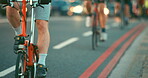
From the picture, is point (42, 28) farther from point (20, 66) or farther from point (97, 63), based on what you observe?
point (97, 63)

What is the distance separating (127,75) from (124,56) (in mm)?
2680

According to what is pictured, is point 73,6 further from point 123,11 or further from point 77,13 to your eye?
point 123,11

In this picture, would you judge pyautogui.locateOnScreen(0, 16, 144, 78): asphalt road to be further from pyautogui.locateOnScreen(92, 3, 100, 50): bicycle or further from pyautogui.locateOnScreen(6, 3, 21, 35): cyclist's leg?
pyautogui.locateOnScreen(6, 3, 21, 35): cyclist's leg

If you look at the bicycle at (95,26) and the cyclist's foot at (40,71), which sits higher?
the cyclist's foot at (40,71)

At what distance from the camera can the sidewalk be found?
7453 millimetres

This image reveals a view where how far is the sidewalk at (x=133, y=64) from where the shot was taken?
24.5 feet

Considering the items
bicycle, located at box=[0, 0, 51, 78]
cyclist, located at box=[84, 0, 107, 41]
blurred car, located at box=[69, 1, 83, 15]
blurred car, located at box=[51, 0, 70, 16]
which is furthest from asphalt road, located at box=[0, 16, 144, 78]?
blurred car, located at box=[51, 0, 70, 16]

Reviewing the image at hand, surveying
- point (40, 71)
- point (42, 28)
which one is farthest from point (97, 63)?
point (40, 71)

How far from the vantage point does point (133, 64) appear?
8695mm

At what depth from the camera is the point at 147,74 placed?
24.2ft

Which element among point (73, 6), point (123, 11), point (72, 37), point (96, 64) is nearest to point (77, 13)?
point (73, 6)

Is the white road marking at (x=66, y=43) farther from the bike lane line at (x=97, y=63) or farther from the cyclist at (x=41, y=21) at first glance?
the cyclist at (x=41, y=21)

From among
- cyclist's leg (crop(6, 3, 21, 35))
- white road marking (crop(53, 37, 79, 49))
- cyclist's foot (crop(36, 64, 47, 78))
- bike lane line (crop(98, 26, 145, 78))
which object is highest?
cyclist's leg (crop(6, 3, 21, 35))

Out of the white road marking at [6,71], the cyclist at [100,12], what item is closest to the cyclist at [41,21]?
the white road marking at [6,71]
